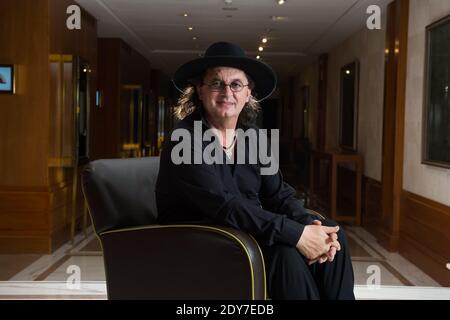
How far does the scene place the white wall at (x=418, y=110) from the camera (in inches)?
197

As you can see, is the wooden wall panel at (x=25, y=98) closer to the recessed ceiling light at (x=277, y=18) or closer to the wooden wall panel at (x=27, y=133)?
the wooden wall panel at (x=27, y=133)

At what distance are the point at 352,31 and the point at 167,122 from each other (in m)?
9.83

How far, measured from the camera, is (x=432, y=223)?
5.04 meters

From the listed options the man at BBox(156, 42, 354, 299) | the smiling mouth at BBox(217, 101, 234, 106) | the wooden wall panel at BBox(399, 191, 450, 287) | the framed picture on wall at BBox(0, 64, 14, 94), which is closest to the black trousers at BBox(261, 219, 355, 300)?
the man at BBox(156, 42, 354, 299)

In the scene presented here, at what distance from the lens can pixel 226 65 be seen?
8.02 feet

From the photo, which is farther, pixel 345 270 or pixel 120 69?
pixel 120 69

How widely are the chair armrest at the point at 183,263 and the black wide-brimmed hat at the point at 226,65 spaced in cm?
68

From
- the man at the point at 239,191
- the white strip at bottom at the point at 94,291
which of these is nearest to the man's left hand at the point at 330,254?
the man at the point at 239,191

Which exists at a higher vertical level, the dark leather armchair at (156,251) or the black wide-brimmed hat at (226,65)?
the black wide-brimmed hat at (226,65)

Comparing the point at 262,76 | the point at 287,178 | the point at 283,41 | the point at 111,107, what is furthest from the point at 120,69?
the point at 262,76

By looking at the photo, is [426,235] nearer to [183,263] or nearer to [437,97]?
[437,97]

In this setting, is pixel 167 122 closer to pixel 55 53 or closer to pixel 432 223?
pixel 55 53

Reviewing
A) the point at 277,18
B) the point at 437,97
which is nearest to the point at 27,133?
the point at 277,18

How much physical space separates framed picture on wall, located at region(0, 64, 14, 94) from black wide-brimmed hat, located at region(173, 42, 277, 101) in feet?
12.0
